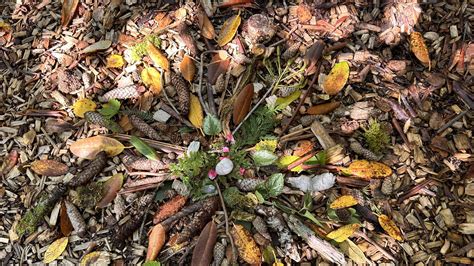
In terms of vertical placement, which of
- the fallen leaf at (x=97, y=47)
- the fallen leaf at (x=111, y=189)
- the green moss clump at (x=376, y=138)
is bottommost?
the fallen leaf at (x=111, y=189)

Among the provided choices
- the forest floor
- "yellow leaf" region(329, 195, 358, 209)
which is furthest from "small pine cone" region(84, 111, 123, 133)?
"yellow leaf" region(329, 195, 358, 209)

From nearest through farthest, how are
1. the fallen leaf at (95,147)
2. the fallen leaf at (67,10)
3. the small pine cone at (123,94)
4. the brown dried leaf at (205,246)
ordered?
the brown dried leaf at (205,246) < the fallen leaf at (95,147) < the small pine cone at (123,94) < the fallen leaf at (67,10)

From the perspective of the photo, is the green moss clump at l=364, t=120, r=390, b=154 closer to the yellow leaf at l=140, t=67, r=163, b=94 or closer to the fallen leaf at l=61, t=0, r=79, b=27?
the yellow leaf at l=140, t=67, r=163, b=94

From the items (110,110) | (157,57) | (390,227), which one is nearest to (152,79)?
(157,57)

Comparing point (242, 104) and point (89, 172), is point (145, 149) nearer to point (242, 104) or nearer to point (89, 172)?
point (89, 172)

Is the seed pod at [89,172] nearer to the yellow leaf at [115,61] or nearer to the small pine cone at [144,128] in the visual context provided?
the small pine cone at [144,128]

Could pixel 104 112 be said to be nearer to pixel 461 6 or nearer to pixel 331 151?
pixel 331 151

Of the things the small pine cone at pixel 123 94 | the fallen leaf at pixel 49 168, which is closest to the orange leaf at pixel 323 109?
the small pine cone at pixel 123 94
